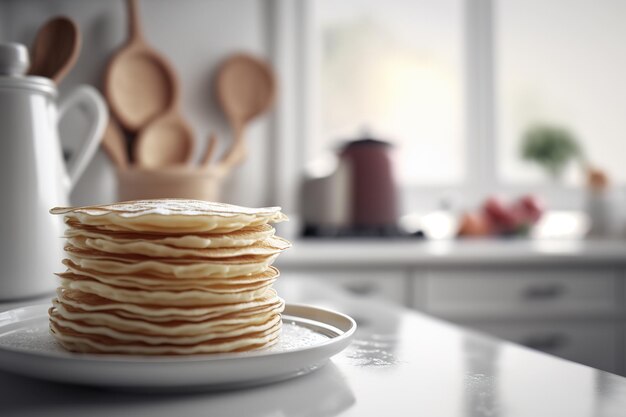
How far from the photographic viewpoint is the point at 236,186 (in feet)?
7.65

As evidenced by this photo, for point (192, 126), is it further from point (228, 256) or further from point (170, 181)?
point (228, 256)

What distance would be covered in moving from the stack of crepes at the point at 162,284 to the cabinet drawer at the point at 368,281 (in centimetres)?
134

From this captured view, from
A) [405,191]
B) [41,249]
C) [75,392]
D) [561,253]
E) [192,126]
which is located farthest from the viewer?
[405,191]

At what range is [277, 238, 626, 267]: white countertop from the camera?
5.80 feet

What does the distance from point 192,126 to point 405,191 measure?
3.13ft

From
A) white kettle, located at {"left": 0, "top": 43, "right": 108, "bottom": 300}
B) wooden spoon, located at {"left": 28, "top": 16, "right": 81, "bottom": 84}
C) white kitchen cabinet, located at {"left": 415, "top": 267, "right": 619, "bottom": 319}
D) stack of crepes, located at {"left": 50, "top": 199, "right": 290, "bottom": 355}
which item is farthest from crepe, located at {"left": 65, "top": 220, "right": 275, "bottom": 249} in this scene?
white kitchen cabinet, located at {"left": 415, "top": 267, "right": 619, "bottom": 319}

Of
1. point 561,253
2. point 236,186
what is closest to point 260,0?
point 236,186

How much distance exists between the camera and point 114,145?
6.44ft

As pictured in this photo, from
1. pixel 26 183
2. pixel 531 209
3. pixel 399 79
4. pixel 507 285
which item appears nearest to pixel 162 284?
pixel 26 183

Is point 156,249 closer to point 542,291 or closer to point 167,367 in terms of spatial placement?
point 167,367

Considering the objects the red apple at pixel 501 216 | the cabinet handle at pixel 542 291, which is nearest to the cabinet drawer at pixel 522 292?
the cabinet handle at pixel 542 291

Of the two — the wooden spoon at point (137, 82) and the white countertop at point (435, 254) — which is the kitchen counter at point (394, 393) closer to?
the white countertop at point (435, 254)

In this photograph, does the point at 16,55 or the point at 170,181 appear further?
the point at 170,181

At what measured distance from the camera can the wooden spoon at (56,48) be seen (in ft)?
2.70
